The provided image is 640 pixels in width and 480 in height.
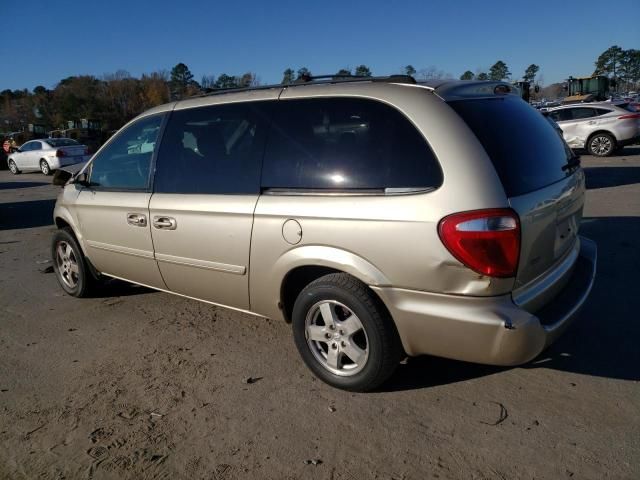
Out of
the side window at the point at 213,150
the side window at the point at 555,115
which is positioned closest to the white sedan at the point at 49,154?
the side window at the point at 555,115

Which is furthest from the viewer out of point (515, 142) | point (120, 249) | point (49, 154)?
point (49, 154)

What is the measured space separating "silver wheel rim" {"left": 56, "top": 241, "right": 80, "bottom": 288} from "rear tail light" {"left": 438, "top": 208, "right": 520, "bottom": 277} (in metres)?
4.04

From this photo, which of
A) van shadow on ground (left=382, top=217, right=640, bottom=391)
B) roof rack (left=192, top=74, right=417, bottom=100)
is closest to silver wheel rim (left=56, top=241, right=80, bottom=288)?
roof rack (left=192, top=74, right=417, bottom=100)

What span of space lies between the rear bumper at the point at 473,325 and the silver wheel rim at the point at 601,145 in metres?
14.4

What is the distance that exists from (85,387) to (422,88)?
2923mm

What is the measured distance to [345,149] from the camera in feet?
9.62

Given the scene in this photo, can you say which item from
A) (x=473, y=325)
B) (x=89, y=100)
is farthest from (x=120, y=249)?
(x=89, y=100)

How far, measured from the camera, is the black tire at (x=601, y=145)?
581 inches

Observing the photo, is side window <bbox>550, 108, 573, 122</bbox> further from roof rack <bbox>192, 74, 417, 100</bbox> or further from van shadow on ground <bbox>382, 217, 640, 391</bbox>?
roof rack <bbox>192, 74, 417, 100</bbox>

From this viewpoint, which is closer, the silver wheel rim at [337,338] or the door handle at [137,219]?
the silver wheel rim at [337,338]

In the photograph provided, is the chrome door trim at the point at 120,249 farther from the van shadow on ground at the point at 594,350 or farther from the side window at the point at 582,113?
the side window at the point at 582,113

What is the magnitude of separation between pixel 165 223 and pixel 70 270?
6.64 ft

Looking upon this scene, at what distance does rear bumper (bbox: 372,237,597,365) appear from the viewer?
2490mm

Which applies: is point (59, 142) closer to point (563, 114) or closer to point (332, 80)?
point (563, 114)
